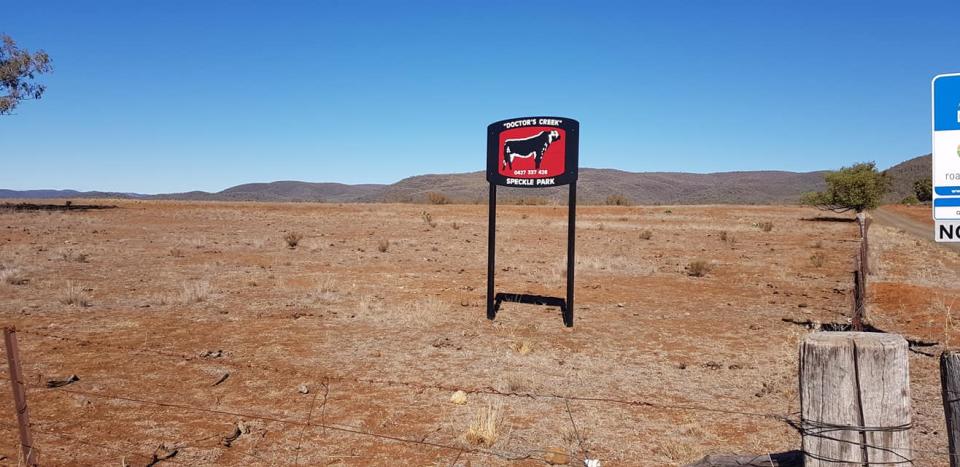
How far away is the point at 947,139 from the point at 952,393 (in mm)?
3109

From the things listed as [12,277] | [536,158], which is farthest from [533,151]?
[12,277]

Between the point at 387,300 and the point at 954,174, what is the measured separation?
9.94 metres

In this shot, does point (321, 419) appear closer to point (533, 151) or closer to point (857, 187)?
point (533, 151)

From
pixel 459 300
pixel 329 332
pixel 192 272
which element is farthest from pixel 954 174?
pixel 192 272

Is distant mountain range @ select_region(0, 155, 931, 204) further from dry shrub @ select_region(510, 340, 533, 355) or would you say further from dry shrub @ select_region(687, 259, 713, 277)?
dry shrub @ select_region(510, 340, 533, 355)

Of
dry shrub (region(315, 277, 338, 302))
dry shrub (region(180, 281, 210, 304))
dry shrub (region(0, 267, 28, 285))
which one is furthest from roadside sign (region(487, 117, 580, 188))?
dry shrub (region(0, 267, 28, 285))

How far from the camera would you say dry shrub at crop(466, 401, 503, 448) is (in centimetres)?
573

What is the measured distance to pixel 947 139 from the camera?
5066 millimetres

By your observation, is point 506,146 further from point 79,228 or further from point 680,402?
point 79,228

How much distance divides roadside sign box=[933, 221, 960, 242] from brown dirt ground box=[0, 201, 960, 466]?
1973 mm

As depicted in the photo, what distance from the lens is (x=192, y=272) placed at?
53.2ft

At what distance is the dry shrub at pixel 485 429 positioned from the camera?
573cm

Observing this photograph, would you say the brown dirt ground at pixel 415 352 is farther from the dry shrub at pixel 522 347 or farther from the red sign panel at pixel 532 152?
the red sign panel at pixel 532 152

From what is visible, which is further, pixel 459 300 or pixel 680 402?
pixel 459 300
